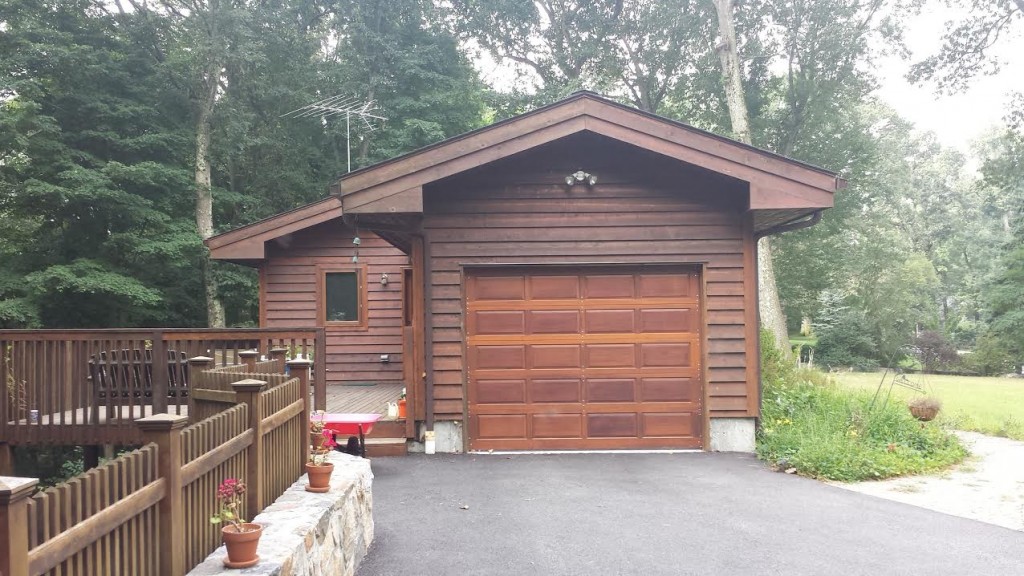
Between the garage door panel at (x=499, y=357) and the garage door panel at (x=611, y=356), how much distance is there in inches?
31.1

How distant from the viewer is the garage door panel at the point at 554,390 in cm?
717

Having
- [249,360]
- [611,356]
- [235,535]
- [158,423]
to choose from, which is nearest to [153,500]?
[158,423]

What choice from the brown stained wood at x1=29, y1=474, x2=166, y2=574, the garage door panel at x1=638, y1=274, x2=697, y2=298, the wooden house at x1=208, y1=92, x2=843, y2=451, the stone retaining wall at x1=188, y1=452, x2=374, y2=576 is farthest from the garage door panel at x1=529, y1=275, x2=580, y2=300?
the brown stained wood at x1=29, y1=474, x2=166, y2=574

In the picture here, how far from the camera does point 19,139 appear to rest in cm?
1443

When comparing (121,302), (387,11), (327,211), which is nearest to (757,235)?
(327,211)

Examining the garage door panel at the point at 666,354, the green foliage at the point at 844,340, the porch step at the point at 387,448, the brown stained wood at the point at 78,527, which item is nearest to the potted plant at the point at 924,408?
the garage door panel at the point at 666,354

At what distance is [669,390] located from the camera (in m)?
7.18

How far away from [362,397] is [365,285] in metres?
2.51

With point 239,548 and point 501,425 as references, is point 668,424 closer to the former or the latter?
point 501,425

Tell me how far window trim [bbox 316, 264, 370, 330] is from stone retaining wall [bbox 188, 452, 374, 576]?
21.7 ft

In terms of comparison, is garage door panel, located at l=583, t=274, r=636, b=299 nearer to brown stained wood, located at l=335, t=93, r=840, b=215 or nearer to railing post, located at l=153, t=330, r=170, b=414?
brown stained wood, located at l=335, t=93, r=840, b=215

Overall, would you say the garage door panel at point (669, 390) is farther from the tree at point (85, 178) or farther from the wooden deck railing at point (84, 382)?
the tree at point (85, 178)

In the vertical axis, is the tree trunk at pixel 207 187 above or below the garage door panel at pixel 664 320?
above

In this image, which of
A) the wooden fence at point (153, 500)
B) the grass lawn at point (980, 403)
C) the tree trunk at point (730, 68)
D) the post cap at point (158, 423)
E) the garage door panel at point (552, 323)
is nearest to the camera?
the wooden fence at point (153, 500)
